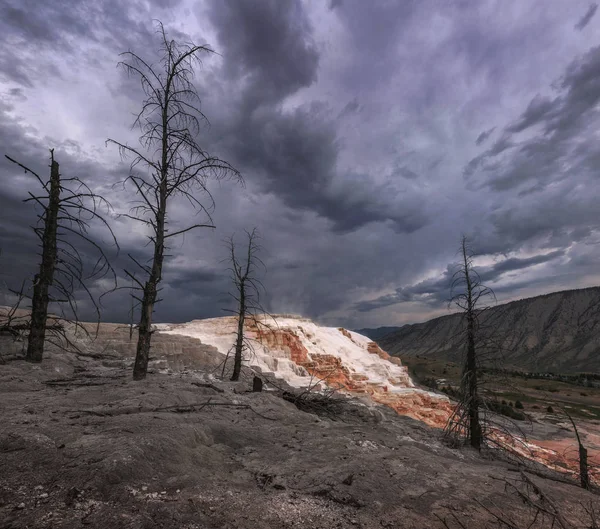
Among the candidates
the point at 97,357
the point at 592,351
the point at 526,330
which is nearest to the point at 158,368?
the point at 97,357

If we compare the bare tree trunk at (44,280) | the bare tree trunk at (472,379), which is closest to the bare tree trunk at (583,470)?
the bare tree trunk at (472,379)

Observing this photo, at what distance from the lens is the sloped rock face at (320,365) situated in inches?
1107

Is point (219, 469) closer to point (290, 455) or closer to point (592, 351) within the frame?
point (290, 455)

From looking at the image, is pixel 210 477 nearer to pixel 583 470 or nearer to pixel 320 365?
pixel 583 470

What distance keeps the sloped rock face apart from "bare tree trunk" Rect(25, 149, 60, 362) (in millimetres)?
12369

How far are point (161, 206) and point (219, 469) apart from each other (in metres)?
6.87

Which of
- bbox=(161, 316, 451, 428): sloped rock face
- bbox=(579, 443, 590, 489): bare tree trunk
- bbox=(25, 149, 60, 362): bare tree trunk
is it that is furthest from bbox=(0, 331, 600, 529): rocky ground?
bbox=(161, 316, 451, 428): sloped rock face

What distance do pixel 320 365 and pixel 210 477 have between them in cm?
3361

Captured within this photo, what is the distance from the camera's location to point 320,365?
119 ft

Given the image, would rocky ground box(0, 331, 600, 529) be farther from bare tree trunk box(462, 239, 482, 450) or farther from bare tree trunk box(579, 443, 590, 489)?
bare tree trunk box(462, 239, 482, 450)

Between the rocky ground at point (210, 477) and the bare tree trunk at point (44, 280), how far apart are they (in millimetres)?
3967

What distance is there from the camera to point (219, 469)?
13.3 feet

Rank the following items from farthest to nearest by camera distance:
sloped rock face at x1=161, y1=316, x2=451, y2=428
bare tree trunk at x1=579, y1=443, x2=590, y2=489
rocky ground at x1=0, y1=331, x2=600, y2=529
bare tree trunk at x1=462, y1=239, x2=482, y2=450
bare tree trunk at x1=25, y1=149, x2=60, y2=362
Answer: sloped rock face at x1=161, y1=316, x2=451, y2=428, bare tree trunk at x1=462, y1=239, x2=482, y2=450, bare tree trunk at x1=25, y1=149, x2=60, y2=362, bare tree trunk at x1=579, y1=443, x2=590, y2=489, rocky ground at x1=0, y1=331, x2=600, y2=529

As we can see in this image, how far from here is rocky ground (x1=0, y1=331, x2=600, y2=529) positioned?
2.90 m
